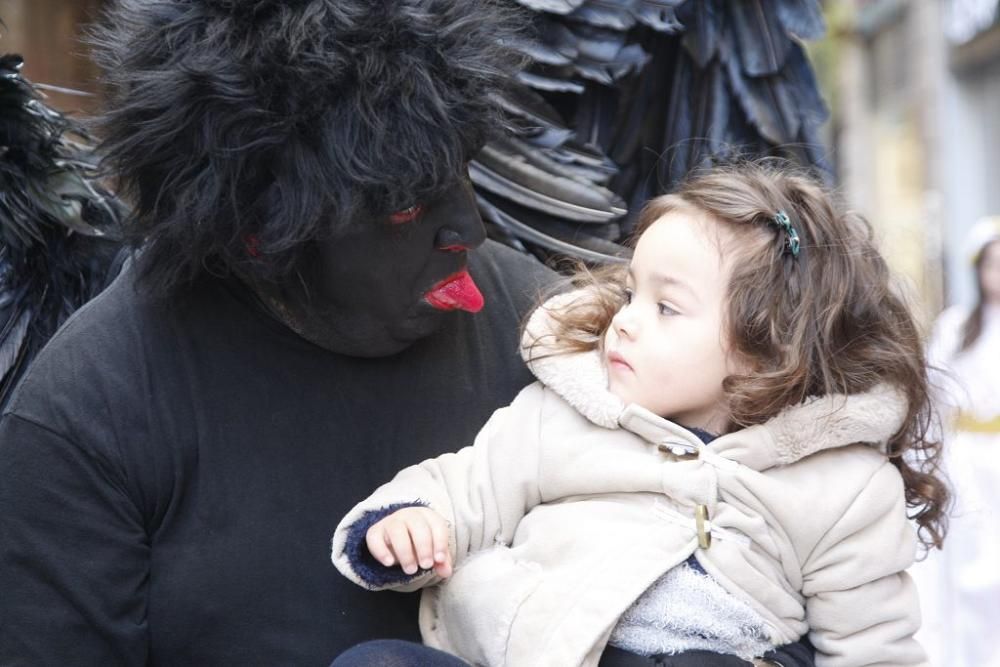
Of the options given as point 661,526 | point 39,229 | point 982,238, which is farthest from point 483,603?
point 982,238

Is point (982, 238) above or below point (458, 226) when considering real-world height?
below

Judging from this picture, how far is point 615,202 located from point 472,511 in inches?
34.0

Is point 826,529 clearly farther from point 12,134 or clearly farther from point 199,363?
point 12,134

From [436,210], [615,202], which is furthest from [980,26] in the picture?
[436,210]

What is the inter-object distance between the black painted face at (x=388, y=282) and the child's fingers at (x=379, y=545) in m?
0.30

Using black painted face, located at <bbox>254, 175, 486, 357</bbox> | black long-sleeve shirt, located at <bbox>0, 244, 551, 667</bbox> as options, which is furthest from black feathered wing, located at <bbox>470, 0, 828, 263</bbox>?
black long-sleeve shirt, located at <bbox>0, 244, 551, 667</bbox>

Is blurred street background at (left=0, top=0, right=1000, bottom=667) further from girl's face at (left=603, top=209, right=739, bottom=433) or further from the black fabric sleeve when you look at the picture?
girl's face at (left=603, top=209, right=739, bottom=433)

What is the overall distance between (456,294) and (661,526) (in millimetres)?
437

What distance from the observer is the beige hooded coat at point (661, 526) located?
1.68 meters

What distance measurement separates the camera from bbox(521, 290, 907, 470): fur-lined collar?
173 centimetres

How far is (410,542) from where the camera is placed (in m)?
1.63

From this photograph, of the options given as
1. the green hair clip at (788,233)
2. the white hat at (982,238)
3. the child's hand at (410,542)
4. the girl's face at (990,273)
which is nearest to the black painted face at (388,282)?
the child's hand at (410,542)

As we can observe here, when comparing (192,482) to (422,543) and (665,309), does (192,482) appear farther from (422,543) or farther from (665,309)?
(665,309)

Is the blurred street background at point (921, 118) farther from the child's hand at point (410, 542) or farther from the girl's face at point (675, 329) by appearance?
the child's hand at point (410, 542)
